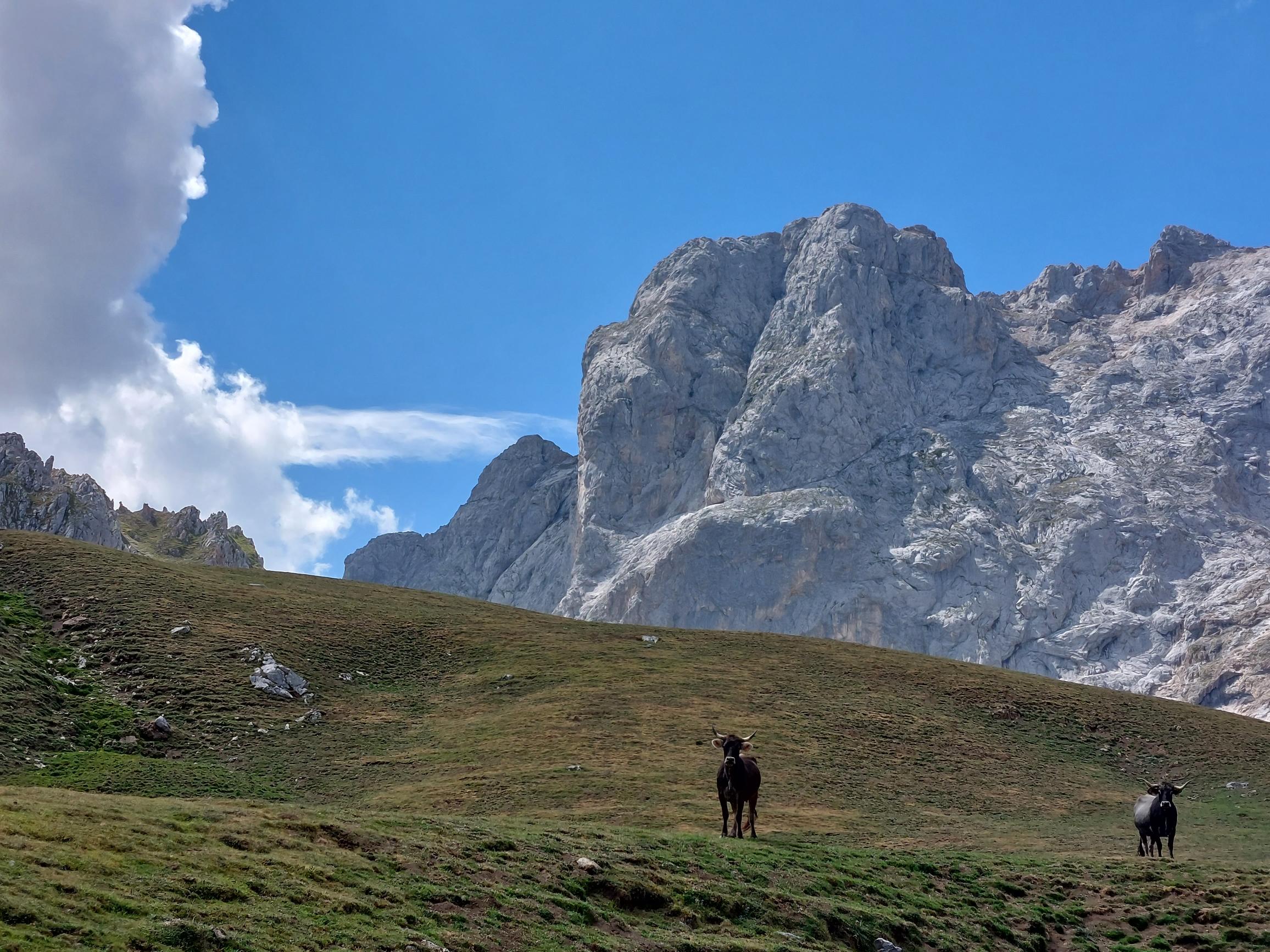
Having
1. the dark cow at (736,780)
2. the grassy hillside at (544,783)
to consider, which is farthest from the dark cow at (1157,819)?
the dark cow at (736,780)

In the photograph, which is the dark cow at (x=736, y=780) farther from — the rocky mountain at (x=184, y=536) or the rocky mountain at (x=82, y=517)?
the rocky mountain at (x=184, y=536)

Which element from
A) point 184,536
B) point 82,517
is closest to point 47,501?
point 82,517

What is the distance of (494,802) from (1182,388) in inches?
7824

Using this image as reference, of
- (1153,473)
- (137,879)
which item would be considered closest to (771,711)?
(137,879)

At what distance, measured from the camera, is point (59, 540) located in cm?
6881

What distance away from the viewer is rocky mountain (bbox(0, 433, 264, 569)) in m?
143

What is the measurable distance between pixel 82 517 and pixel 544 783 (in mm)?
130023

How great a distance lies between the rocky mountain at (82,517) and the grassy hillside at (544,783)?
78.7 metres

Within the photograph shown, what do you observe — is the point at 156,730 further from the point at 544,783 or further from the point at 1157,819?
the point at 1157,819

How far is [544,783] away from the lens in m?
40.5

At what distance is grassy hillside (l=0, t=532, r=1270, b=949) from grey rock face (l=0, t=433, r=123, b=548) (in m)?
82.4

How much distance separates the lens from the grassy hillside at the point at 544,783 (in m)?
18.2

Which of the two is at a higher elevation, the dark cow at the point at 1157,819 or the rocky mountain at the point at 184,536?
the rocky mountain at the point at 184,536

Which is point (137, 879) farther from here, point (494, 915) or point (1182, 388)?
point (1182, 388)
